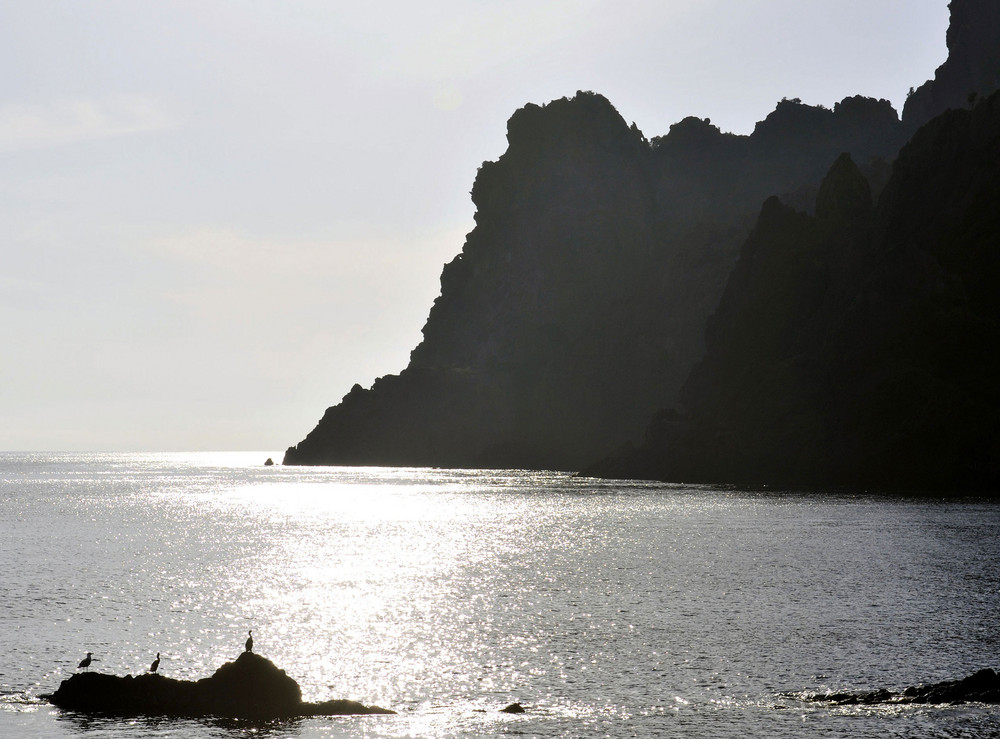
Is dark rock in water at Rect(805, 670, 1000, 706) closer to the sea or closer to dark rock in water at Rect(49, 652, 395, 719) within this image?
the sea

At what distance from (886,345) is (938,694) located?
129 m

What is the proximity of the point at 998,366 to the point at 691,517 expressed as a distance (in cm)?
5871

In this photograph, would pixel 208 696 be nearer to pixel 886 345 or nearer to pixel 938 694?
pixel 938 694

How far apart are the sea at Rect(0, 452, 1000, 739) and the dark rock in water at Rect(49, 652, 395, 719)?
92 centimetres

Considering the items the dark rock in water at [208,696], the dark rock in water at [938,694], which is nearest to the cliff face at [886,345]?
the dark rock in water at [938,694]

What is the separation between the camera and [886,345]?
156 m

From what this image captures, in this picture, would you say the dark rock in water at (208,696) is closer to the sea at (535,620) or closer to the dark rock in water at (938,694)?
the sea at (535,620)

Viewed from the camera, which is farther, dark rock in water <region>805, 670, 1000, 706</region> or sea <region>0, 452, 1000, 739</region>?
dark rock in water <region>805, 670, 1000, 706</region>

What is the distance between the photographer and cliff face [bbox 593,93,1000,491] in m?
147

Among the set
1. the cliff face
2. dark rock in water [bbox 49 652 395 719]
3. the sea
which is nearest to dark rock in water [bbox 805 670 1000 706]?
the sea

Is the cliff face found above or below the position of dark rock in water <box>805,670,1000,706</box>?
above

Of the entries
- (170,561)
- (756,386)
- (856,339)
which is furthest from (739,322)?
(170,561)

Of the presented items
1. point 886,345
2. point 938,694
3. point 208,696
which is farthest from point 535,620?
point 886,345

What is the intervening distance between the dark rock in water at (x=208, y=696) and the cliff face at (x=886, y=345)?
130853 millimetres
